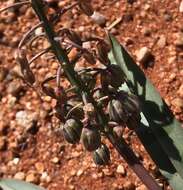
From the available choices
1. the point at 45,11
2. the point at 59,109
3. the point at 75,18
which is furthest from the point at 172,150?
the point at 75,18

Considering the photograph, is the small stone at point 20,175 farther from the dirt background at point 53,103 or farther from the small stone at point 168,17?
the small stone at point 168,17

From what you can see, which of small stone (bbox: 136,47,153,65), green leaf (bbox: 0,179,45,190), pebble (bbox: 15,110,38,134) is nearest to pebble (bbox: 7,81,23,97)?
pebble (bbox: 15,110,38,134)

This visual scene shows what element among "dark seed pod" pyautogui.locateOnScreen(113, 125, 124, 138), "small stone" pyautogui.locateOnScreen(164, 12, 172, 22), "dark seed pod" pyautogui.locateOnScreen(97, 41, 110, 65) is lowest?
"dark seed pod" pyautogui.locateOnScreen(113, 125, 124, 138)

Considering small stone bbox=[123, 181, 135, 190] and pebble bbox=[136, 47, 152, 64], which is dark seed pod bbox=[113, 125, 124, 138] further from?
pebble bbox=[136, 47, 152, 64]

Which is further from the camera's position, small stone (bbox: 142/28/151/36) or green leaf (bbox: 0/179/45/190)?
small stone (bbox: 142/28/151/36)

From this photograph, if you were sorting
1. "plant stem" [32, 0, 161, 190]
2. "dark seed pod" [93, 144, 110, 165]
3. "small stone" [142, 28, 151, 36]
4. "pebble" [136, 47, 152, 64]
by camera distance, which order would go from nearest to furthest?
"plant stem" [32, 0, 161, 190], "dark seed pod" [93, 144, 110, 165], "pebble" [136, 47, 152, 64], "small stone" [142, 28, 151, 36]

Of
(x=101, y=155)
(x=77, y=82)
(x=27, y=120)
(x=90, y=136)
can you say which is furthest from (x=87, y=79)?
(x=27, y=120)

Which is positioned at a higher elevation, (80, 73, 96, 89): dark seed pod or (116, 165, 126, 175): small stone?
(80, 73, 96, 89): dark seed pod
